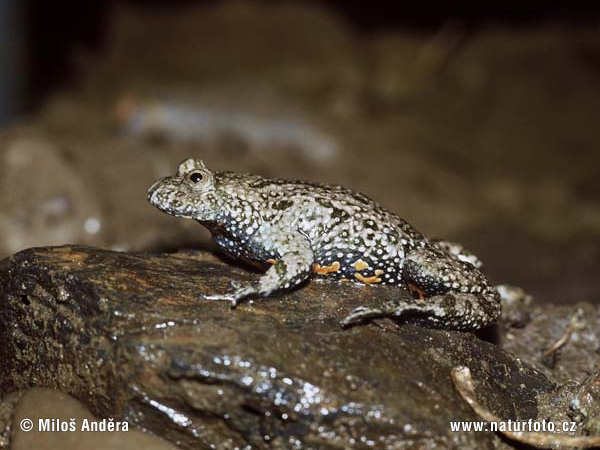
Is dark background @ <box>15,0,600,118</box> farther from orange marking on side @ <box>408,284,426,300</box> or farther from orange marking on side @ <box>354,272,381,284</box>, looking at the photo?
orange marking on side @ <box>408,284,426,300</box>

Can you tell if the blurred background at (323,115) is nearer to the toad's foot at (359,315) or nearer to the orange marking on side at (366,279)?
the orange marking on side at (366,279)

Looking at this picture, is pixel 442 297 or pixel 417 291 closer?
pixel 442 297

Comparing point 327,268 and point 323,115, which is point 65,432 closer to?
point 327,268

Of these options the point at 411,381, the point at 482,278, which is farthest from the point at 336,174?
the point at 411,381

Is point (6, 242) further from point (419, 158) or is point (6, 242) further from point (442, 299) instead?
point (419, 158)

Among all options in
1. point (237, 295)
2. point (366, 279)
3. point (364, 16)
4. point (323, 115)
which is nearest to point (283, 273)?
point (237, 295)

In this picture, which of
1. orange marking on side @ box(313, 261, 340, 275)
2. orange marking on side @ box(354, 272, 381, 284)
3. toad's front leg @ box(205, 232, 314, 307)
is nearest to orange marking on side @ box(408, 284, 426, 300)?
orange marking on side @ box(354, 272, 381, 284)

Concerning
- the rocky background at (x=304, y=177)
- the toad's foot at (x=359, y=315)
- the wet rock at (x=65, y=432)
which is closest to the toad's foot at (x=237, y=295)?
the rocky background at (x=304, y=177)
